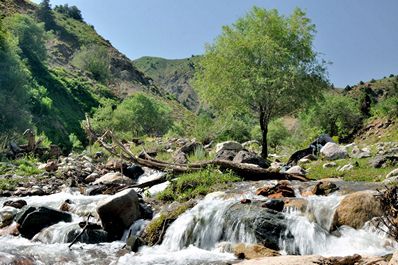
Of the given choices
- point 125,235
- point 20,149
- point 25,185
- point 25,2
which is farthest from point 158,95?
point 125,235

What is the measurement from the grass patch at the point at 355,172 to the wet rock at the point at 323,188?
3.11 m

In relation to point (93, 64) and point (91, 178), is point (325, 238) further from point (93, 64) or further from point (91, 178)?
point (93, 64)

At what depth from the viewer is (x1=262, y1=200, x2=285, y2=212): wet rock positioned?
37.9 feet

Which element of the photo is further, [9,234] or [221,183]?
[221,183]

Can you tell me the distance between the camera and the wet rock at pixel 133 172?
69.4 ft

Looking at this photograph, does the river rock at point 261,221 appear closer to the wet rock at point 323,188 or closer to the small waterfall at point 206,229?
the small waterfall at point 206,229

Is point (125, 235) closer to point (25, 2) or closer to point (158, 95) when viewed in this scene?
point (158, 95)

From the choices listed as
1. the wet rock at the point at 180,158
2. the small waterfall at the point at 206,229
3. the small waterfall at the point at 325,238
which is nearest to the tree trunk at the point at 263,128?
the wet rock at the point at 180,158

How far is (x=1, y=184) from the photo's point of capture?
63.3 ft

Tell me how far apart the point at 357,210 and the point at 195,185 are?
19.8 ft

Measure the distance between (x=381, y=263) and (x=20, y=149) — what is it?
1072 inches

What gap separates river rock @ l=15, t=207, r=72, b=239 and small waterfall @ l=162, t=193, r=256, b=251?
4.02 metres

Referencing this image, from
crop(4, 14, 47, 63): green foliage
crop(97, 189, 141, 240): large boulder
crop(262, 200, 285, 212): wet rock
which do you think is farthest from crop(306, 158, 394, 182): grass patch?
crop(4, 14, 47, 63): green foliage

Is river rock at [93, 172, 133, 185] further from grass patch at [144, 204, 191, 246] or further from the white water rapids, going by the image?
grass patch at [144, 204, 191, 246]
